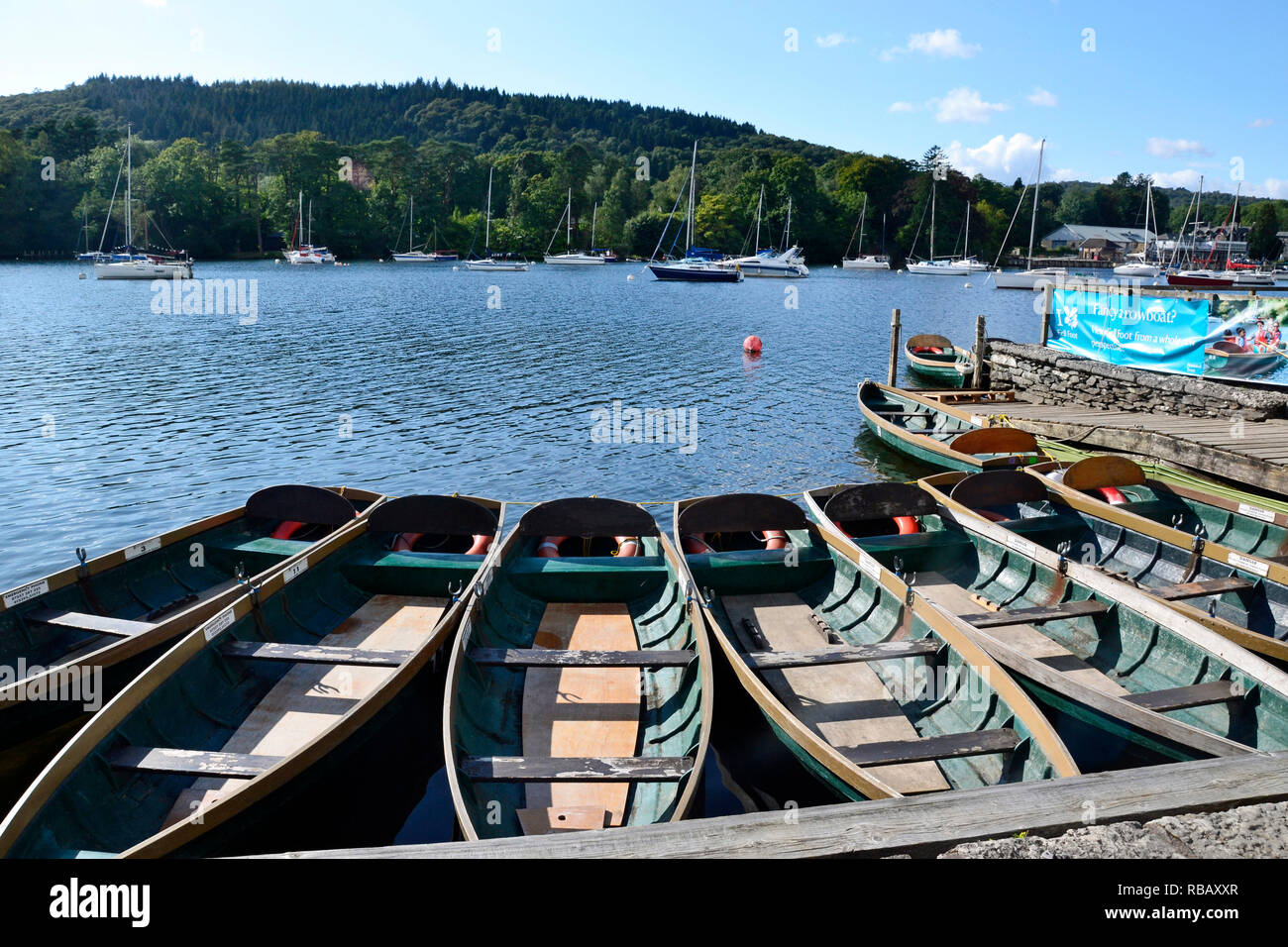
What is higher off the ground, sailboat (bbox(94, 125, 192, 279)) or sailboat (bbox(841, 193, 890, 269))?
sailboat (bbox(841, 193, 890, 269))

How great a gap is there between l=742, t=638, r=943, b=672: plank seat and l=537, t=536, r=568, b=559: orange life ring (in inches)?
148

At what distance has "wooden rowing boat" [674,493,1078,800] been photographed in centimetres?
673

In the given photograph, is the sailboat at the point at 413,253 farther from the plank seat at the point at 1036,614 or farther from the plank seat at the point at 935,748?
the plank seat at the point at 935,748

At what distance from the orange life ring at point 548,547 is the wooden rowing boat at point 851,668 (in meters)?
1.79

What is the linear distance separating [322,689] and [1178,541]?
1077 cm

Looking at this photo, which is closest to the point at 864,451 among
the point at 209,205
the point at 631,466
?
the point at 631,466

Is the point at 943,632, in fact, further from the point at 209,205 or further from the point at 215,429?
the point at 209,205

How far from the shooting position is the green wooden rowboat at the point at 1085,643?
7254 mm

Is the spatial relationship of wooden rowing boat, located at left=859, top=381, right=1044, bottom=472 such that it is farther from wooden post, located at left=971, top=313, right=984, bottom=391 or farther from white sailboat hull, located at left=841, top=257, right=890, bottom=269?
white sailboat hull, located at left=841, top=257, right=890, bottom=269

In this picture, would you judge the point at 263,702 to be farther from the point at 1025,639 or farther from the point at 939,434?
the point at 939,434

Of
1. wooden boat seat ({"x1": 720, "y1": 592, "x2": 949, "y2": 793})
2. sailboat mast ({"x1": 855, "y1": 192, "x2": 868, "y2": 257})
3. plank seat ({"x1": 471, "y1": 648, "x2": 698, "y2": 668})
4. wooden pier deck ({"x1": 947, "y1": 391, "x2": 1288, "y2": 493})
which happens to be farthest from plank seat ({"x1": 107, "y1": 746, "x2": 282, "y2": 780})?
sailboat mast ({"x1": 855, "y1": 192, "x2": 868, "y2": 257})

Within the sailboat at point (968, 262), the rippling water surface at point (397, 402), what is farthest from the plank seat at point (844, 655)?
Answer: the sailboat at point (968, 262)

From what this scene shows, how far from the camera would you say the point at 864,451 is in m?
23.0
